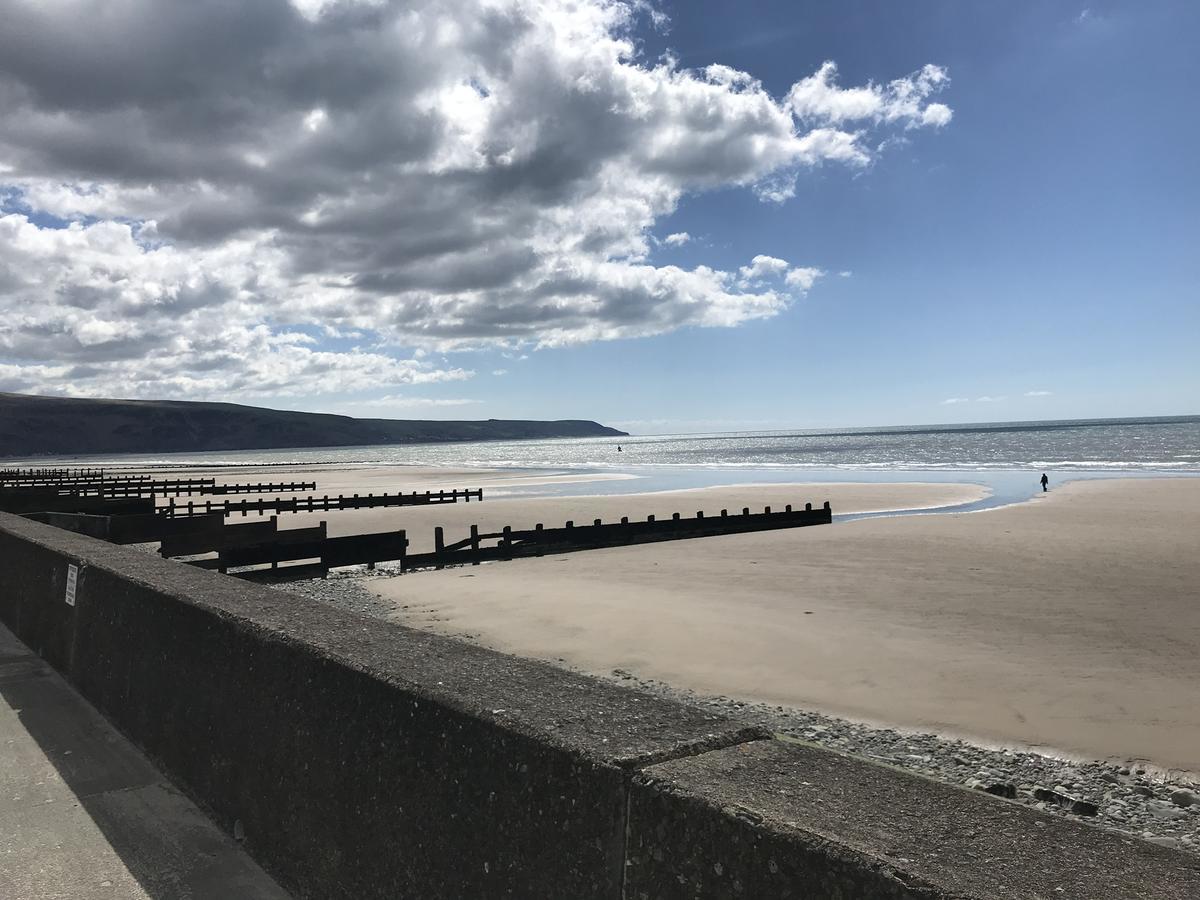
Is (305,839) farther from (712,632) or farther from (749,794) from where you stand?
(712,632)

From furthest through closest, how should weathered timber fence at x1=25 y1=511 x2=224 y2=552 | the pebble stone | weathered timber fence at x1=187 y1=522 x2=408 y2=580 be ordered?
weathered timber fence at x1=187 y1=522 x2=408 y2=580
weathered timber fence at x1=25 y1=511 x2=224 y2=552
the pebble stone

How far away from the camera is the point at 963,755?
23.0 ft

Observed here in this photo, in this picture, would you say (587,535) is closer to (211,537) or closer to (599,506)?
(211,537)

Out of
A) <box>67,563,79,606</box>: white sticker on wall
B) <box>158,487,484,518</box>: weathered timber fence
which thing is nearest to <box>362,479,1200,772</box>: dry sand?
<box>67,563,79,606</box>: white sticker on wall

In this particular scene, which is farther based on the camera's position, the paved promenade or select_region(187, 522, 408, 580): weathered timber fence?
select_region(187, 522, 408, 580): weathered timber fence

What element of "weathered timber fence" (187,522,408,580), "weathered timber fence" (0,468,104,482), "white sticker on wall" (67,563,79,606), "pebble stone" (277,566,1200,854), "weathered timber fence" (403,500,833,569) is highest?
"white sticker on wall" (67,563,79,606)

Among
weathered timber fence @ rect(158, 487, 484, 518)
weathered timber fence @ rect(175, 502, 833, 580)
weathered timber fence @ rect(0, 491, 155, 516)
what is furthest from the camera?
weathered timber fence @ rect(158, 487, 484, 518)

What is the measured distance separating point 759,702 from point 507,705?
651 centimetres

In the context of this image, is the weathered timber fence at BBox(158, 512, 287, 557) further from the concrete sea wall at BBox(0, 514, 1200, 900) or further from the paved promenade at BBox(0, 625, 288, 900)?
the concrete sea wall at BBox(0, 514, 1200, 900)

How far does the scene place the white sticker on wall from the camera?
605 centimetres

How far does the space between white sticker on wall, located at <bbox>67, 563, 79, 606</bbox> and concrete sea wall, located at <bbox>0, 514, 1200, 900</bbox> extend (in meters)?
1.67

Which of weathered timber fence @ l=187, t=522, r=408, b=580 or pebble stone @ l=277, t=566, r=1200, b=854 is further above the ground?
weathered timber fence @ l=187, t=522, r=408, b=580

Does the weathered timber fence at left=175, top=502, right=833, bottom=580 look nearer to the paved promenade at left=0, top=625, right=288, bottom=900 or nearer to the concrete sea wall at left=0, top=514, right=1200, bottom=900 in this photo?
the paved promenade at left=0, top=625, right=288, bottom=900

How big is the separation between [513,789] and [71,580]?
530 cm
